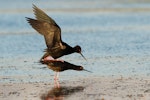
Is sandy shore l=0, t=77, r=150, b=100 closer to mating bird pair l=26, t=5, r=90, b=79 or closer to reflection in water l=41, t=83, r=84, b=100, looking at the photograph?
reflection in water l=41, t=83, r=84, b=100

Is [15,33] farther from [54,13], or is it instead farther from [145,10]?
[145,10]

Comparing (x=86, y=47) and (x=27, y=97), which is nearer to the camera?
(x=27, y=97)

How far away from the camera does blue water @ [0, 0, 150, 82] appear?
14.8 meters

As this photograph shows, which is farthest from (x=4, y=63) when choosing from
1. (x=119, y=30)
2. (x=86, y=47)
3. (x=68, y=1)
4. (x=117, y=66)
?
(x=68, y=1)

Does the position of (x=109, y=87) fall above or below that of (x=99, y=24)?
above

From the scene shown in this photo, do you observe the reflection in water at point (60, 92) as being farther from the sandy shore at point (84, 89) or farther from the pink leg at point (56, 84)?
the pink leg at point (56, 84)

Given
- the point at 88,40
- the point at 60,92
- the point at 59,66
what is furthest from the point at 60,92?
the point at 88,40

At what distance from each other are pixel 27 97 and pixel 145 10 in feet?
77.6

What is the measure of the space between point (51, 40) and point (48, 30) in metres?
0.32

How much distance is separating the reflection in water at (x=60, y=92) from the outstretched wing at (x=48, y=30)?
179cm

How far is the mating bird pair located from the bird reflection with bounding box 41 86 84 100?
101 cm

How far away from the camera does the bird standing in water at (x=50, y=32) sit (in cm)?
1391

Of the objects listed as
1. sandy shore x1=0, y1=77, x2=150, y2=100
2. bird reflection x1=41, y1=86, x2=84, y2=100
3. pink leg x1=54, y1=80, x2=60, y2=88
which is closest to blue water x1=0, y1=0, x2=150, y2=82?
pink leg x1=54, y1=80, x2=60, y2=88

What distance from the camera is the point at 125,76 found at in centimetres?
1382
